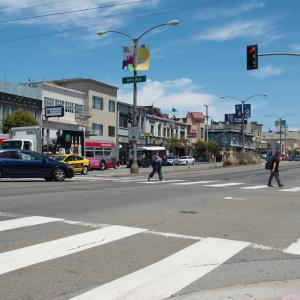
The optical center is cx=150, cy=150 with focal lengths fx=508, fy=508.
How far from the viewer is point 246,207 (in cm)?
1349

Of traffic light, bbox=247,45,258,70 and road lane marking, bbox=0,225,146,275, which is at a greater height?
traffic light, bbox=247,45,258,70

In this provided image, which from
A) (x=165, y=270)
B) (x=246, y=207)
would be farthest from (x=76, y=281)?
(x=246, y=207)

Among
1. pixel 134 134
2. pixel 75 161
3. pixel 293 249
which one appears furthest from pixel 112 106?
pixel 293 249

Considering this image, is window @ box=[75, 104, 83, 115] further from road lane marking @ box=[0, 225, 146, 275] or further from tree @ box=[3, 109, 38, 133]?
road lane marking @ box=[0, 225, 146, 275]

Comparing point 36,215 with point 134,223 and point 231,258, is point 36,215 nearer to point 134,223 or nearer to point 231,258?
point 134,223

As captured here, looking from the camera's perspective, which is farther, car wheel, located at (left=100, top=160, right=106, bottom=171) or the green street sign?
car wheel, located at (left=100, top=160, right=106, bottom=171)

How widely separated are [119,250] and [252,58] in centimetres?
1970

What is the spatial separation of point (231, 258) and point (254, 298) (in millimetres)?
1923

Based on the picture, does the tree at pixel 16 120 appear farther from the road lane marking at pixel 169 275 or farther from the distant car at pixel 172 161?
the road lane marking at pixel 169 275

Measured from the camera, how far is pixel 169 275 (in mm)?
6285

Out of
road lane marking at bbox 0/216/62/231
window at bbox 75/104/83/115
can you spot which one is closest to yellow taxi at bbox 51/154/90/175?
road lane marking at bbox 0/216/62/231

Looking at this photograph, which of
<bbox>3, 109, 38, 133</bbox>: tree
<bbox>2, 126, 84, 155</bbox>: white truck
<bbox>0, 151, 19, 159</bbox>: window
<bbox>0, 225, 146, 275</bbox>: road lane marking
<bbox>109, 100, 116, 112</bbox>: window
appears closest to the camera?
<bbox>0, 225, 146, 275</bbox>: road lane marking

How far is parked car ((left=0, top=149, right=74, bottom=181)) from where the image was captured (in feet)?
73.7

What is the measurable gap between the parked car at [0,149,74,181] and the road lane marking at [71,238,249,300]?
51.8ft
